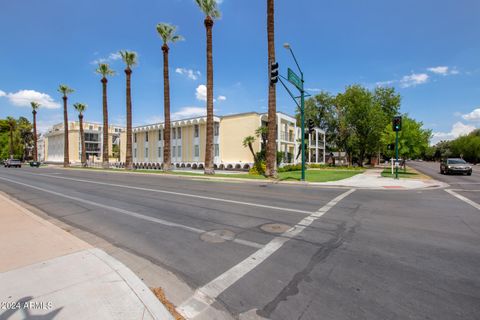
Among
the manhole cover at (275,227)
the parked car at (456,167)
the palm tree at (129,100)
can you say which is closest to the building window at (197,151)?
the palm tree at (129,100)

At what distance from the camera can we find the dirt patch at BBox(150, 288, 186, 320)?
276cm

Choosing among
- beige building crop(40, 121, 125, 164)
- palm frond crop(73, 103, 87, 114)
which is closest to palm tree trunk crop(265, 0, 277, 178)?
palm frond crop(73, 103, 87, 114)

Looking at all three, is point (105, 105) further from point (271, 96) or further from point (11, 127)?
point (11, 127)

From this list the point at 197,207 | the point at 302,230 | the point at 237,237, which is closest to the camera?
the point at 237,237

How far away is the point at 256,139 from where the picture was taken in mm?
35094

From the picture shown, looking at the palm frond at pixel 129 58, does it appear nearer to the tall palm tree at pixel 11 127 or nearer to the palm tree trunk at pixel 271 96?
the palm tree trunk at pixel 271 96

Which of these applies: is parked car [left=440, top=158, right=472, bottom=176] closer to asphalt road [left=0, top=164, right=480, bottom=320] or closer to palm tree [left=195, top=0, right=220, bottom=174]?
asphalt road [left=0, top=164, right=480, bottom=320]

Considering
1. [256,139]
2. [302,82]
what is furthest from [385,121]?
[302,82]

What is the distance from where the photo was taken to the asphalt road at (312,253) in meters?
2.97

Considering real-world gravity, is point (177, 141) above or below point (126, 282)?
above

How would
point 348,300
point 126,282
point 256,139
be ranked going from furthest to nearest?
point 256,139
point 126,282
point 348,300

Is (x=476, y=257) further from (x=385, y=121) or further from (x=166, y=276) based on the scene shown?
(x=385, y=121)

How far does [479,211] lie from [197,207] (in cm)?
930

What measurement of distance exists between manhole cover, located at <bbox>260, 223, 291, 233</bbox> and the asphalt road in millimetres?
50
